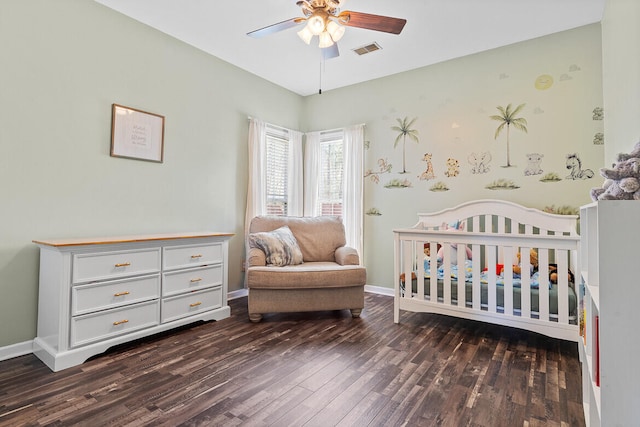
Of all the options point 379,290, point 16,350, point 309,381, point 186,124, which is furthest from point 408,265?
point 16,350

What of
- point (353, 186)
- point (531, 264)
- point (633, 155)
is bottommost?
point (531, 264)

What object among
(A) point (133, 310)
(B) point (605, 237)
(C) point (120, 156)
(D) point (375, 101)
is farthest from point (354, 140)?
(B) point (605, 237)

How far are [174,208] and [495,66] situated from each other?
3.39 m

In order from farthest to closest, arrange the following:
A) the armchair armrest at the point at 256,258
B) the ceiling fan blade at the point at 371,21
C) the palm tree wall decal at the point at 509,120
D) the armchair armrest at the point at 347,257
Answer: the armchair armrest at the point at 347,257 → the palm tree wall decal at the point at 509,120 → the armchair armrest at the point at 256,258 → the ceiling fan blade at the point at 371,21

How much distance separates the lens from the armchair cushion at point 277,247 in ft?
10.1

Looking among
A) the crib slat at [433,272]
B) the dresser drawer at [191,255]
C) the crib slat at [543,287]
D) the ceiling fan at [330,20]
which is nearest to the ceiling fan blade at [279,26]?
the ceiling fan at [330,20]

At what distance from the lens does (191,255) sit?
269cm

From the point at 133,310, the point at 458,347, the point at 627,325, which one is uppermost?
the point at 627,325

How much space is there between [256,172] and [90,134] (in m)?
1.63

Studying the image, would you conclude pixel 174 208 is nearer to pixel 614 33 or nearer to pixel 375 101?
pixel 375 101

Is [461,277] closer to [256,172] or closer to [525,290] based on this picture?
[525,290]

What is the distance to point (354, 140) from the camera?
159 inches

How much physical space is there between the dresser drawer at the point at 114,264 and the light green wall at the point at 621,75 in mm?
3006

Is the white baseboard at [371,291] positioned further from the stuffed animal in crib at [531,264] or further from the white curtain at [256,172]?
the stuffed animal in crib at [531,264]
